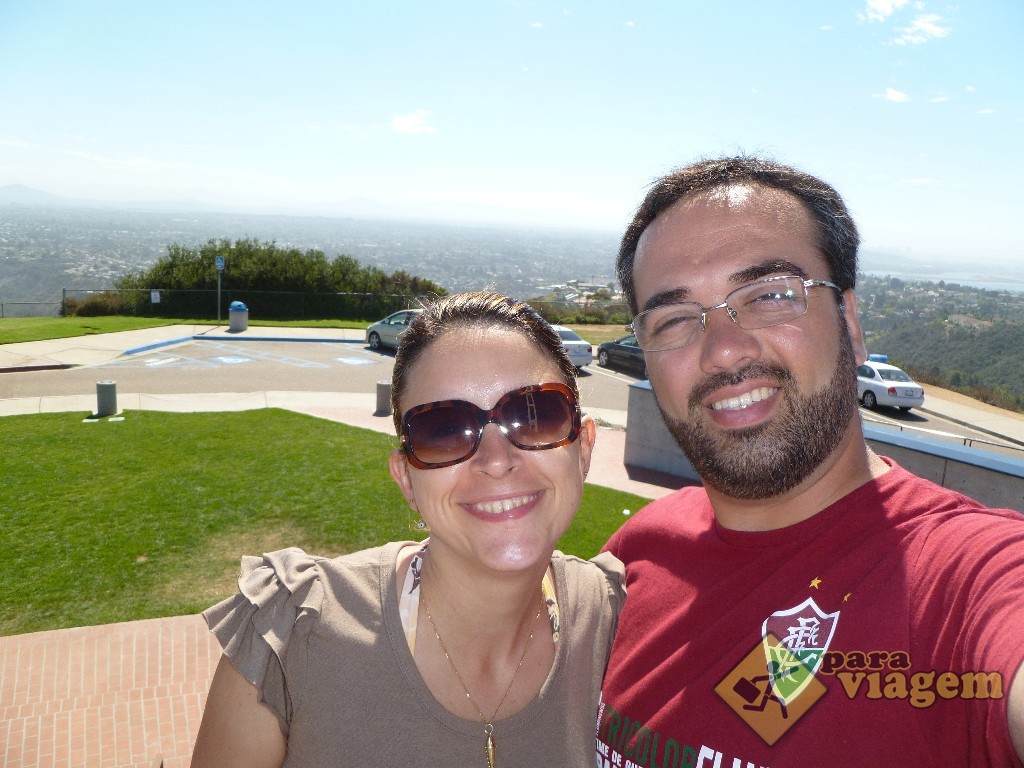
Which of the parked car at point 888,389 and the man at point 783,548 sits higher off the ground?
the man at point 783,548

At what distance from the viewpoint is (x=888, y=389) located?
63.2 feet

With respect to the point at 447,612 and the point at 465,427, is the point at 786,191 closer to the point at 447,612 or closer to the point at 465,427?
the point at 465,427

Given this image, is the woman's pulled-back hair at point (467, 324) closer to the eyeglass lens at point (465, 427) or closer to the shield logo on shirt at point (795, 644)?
the eyeglass lens at point (465, 427)

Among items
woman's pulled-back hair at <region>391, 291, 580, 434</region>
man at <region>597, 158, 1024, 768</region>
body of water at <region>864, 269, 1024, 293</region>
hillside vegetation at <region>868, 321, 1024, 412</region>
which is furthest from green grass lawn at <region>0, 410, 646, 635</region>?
body of water at <region>864, 269, 1024, 293</region>

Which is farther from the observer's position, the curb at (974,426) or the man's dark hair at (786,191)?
the curb at (974,426)

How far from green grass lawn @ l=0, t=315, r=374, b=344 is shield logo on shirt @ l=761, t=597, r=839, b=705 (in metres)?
23.1

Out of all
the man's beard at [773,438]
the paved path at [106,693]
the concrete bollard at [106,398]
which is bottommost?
the paved path at [106,693]

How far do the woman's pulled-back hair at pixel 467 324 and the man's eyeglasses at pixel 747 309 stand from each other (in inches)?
16.6

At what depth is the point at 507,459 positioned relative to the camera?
190 cm

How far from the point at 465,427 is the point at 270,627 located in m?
0.73

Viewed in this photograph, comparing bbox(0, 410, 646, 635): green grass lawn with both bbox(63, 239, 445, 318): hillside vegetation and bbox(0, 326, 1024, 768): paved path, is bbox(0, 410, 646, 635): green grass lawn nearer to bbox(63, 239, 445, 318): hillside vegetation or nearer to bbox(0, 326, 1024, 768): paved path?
bbox(0, 326, 1024, 768): paved path

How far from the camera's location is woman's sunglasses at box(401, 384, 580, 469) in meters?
1.91

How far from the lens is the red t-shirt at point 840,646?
57.5 inches

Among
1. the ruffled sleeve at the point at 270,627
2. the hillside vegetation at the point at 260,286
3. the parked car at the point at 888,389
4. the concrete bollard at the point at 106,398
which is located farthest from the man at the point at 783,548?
the hillside vegetation at the point at 260,286
